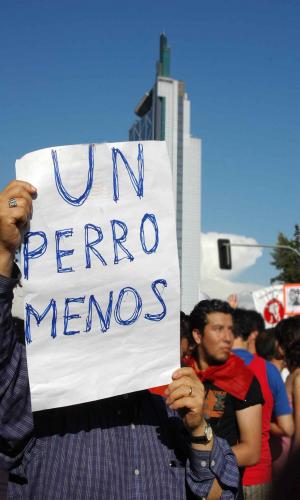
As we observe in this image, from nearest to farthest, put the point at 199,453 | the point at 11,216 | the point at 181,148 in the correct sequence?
the point at 11,216, the point at 199,453, the point at 181,148

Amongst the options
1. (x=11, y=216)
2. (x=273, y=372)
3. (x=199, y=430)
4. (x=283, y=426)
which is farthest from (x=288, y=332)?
(x=11, y=216)

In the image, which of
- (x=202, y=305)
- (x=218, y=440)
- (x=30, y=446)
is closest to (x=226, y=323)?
(x=202, y=305)

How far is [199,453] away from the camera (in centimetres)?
169

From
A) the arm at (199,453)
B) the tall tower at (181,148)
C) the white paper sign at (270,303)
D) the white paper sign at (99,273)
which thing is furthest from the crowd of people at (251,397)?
the tall tower at (181,148)

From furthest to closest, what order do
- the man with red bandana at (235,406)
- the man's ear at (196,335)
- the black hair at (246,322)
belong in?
1. the black hair at (246,322)
2. the man's ear at (196,335)
3. the man with red bandana at (235,406)

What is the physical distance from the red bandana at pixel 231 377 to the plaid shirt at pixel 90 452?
117 cm

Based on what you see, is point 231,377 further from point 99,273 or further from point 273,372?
point 99,273

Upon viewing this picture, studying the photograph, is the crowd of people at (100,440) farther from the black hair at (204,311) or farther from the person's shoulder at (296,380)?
the person's shoulder at (296,380)

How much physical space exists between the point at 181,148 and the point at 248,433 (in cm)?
10077

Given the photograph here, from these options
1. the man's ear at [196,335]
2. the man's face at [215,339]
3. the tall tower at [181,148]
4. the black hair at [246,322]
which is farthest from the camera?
the tall tower at [181,148]

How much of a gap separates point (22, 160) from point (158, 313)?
23.8 inches

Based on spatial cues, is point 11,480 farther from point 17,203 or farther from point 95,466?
point 17,203

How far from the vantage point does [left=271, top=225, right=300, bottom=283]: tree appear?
36.7 m

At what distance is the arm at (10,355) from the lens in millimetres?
1576
